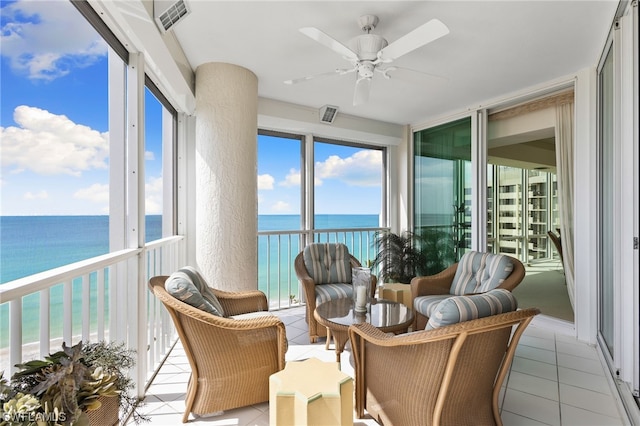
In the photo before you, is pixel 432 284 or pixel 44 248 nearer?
pixel 44 248

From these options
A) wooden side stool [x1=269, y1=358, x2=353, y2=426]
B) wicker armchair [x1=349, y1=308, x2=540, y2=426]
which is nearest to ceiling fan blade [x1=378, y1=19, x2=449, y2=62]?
wicker armchair [x1=349, y1=308, x2=540, y2=426]

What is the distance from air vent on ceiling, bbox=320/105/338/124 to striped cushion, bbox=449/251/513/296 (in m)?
2.43

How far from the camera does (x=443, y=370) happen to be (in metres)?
1.38

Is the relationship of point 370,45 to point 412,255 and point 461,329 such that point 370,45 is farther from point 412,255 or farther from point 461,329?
point 412,255

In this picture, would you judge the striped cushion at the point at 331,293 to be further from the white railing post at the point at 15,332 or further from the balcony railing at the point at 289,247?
the white railing post at the point at 15,332

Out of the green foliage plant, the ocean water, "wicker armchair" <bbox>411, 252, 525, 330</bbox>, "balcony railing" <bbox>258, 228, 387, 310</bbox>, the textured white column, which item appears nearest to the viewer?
the green foliage plant

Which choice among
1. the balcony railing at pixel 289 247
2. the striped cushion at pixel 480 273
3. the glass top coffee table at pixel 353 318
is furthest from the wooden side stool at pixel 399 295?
the balcony railing at pixel 289 247

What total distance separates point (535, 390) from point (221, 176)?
9.82ft

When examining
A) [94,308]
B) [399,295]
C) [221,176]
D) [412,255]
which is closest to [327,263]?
[399,295]

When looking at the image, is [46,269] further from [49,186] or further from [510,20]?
[510,20]

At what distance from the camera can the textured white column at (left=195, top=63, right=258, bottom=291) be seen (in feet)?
9.66

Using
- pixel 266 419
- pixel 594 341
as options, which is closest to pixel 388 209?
pixel 594 341

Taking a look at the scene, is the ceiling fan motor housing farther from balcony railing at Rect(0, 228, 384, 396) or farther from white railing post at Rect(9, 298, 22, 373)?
white railing post at Rect(9, 298, 22, 373)

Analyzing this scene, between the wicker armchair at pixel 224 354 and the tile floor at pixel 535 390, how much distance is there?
15 centimetres
